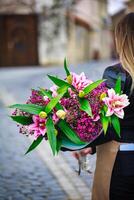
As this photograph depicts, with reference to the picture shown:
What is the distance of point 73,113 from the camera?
9.37 ft

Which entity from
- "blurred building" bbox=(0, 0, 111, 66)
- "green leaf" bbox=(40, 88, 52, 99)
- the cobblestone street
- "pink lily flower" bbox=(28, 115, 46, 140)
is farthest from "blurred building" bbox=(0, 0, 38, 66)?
"pink lily flower" bbox=(28, 115, 46, 140)

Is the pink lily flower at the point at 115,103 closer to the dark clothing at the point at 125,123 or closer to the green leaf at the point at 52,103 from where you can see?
the dark clothing at the point at 125,123

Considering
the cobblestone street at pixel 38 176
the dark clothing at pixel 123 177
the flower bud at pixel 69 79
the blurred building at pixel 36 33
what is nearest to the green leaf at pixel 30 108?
the flower bud at pixel 69 79

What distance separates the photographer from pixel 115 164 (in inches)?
114

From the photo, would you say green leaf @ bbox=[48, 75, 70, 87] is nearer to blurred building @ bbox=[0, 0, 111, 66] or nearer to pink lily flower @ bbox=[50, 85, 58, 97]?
pink lily flower @ bbox=[50, 85, 58, 97]

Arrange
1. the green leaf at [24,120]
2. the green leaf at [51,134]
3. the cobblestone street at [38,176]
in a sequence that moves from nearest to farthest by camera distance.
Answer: the green leaf at [51,134] → the green leaf at [24,120] → the cobblestone street at [38,176]

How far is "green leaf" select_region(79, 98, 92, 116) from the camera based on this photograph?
2.78 meters

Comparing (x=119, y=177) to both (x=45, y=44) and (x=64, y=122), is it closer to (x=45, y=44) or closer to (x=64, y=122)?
(x=64, y=122)

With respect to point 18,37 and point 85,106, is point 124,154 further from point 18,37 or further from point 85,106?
point 18,37

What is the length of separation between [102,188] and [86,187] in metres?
2.79

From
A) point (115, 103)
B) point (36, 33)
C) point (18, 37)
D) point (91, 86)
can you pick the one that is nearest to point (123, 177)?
point (115, 103)

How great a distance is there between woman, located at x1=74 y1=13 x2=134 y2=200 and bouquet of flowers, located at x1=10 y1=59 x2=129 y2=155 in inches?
2.8

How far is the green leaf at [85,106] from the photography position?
2.78m

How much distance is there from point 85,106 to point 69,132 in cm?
16
